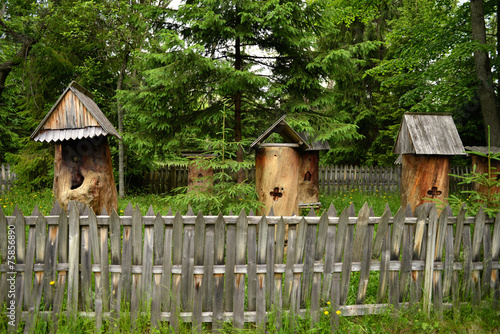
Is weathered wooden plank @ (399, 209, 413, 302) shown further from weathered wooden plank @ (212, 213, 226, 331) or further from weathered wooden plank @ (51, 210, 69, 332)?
weathered wooden plank @ (51, 210, 69, 332)

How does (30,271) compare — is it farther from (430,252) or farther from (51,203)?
(51,203)

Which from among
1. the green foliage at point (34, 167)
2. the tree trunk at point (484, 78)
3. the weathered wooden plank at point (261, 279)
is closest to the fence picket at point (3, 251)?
the weathered wooden plank at point (261, 279)

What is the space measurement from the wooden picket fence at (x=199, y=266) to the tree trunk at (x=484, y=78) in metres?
7.36

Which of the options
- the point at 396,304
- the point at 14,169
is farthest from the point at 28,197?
the point at 396,304

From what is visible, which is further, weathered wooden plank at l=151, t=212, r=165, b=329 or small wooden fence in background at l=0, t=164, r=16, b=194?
small wooden fence in background at l=0, t=164, r=16, b=194

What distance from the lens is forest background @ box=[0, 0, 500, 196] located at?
6891 mm

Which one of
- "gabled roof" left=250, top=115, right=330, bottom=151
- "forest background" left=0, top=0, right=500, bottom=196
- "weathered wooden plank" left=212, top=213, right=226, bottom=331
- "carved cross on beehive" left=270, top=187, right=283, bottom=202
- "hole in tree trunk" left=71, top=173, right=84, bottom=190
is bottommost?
"weathered wooden plank" left=212, top=213, right=226, bottom=331

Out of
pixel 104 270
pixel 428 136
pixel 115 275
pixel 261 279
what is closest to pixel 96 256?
pixel 104 270

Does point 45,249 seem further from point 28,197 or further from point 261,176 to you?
point 28,197

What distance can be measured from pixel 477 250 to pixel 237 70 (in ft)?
16.0

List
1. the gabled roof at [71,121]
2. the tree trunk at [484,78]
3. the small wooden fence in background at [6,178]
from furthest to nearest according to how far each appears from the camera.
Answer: the small wooden fence in background at [6,178] < the tree trunk at [484,78] < the gabled roof at [71,121]

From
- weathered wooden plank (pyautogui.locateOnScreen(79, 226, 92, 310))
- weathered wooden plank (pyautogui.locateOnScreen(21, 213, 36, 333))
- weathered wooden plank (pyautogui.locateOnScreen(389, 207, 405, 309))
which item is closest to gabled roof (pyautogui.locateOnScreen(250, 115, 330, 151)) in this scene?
weathered wooden plank (pyautogui.locateOnScreen(389, 207, 405, 309))

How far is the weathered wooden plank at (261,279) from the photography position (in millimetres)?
3479

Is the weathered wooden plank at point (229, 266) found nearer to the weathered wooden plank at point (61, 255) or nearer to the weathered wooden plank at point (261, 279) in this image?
the weathered wooden plank at point (261, 279)
